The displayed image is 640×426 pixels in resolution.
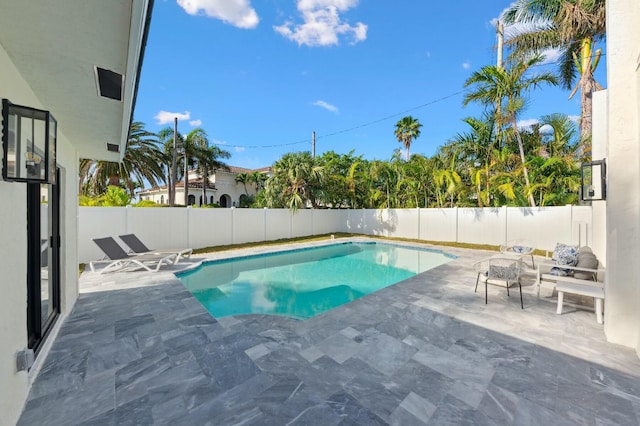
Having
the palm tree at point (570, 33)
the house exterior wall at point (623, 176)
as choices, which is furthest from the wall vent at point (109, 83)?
the palm tree at point (570, 33)

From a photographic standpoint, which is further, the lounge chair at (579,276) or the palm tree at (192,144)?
the palm tree at (192,144)

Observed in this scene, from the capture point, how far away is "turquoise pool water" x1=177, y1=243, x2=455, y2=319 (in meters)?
6.57

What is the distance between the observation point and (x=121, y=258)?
26.0 feet

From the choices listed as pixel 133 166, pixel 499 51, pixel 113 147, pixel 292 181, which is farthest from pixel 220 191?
pixel 499 51

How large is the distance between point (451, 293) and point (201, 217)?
1105cm

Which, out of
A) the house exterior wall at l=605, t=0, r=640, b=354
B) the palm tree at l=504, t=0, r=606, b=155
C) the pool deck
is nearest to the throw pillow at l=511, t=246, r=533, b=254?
the pool deck

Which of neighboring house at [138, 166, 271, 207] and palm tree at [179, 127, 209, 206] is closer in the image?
palm tree at [179, 127, 209, 206]

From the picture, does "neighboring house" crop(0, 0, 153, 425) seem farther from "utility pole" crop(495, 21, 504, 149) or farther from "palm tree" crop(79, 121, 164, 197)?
"palm tree" crop(79, 121, 164, 197)

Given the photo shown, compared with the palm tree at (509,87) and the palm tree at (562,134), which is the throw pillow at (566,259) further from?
the palm tree at (562,134)

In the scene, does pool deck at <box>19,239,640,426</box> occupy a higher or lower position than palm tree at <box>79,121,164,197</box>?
lower

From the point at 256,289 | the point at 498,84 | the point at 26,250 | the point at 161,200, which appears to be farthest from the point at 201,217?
the point at 161,200

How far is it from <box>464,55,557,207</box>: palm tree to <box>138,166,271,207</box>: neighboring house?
22.7 metres

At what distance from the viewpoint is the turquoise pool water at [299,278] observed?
21.5ft

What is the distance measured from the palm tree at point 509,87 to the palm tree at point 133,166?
Answer: 18.6 metres
